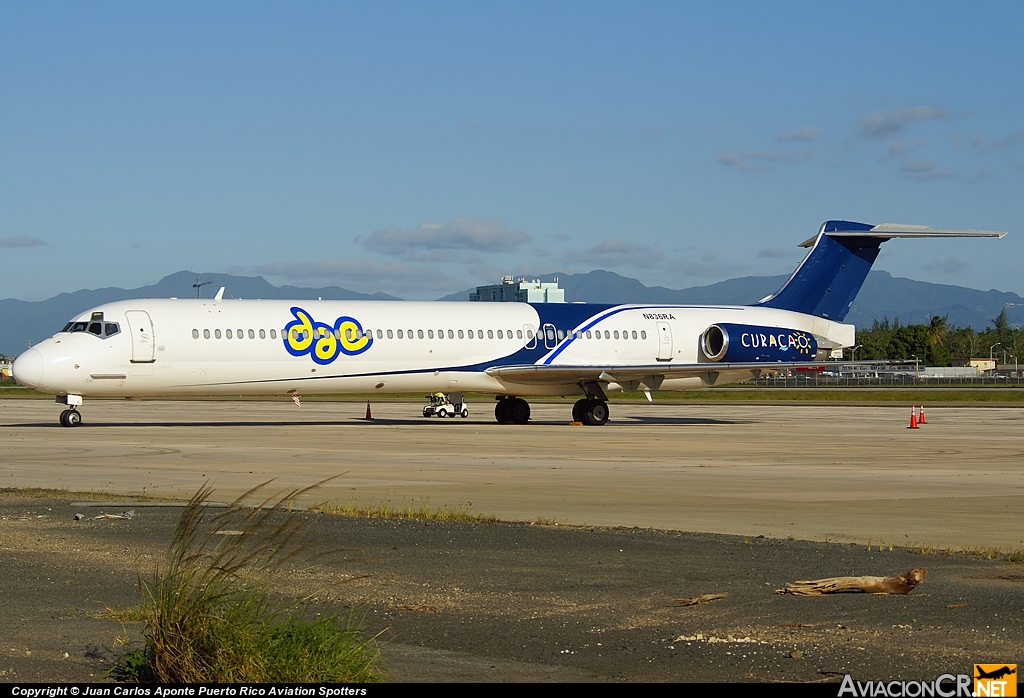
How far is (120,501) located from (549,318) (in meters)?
23.5

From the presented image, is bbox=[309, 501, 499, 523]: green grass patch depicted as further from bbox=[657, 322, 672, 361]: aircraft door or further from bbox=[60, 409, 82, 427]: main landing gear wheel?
bbox=[657, 322, 672, 361]: aircraft door

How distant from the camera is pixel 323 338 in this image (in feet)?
108

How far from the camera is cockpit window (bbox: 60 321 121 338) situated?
3144 centimetres

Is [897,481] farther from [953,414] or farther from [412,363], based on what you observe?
[953,414]

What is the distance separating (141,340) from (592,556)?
76.9 feet

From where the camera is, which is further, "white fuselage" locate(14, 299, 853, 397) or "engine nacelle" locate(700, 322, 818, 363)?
"engine nacelle" locate(700, 322, 818, 363)

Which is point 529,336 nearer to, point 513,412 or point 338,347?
point 513,412

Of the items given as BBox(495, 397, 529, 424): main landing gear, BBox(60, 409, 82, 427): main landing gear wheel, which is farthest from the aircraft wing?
BBox(60, 409, 82, 427): main landing gear wheel

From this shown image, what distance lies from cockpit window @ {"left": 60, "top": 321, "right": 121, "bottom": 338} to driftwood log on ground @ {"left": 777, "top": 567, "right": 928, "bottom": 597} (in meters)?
26.0

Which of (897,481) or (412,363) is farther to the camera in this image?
(412,363)

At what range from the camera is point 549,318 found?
37469 millimetres

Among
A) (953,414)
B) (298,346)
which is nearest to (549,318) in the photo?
(298,346)

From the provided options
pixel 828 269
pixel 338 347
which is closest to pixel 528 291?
pixel 828 269

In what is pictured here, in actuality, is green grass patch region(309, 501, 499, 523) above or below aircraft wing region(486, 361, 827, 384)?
below
